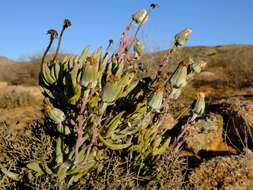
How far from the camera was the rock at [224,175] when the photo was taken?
10.8 ft

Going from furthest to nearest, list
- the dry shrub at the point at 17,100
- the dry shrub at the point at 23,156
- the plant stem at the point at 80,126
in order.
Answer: the dry shrub at the point at 17,100 < the dry shrub at the point at 23,156 < the plant stem at the point at 80,126

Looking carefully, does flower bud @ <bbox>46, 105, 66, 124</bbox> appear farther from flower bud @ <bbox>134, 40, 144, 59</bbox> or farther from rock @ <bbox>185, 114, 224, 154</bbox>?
rock @ <bbox>185, 114, 224, 154</bbox>

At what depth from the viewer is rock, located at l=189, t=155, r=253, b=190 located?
329cm

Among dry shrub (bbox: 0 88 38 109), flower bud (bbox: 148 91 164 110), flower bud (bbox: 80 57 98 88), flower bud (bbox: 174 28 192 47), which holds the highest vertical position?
flower bud (bbox: 174 28 192 47)

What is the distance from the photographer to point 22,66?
2433 cm

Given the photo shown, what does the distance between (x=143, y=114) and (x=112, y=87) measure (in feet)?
2.34

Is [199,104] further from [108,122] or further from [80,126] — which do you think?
[80,126]

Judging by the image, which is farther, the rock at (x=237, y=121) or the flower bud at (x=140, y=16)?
the rock at (x=237, y=121)

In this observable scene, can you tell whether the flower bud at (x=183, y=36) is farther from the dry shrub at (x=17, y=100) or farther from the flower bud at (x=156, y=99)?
the dry shrub at (x=17, y=100)

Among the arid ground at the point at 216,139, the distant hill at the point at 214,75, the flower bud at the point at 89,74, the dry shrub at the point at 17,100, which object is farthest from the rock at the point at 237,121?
the distant hill at the point at 214,75

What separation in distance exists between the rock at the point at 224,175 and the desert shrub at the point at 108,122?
1.15ft

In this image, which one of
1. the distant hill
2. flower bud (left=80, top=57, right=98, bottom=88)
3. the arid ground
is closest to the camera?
flower bud (left=80, top=57, right=98, bottom=88)

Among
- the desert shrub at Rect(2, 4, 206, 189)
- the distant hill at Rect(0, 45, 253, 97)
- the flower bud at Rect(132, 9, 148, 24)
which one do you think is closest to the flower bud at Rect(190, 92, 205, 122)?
the desert shrub at Rect(2, 4, 206, 189)

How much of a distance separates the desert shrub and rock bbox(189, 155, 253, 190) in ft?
1.15
